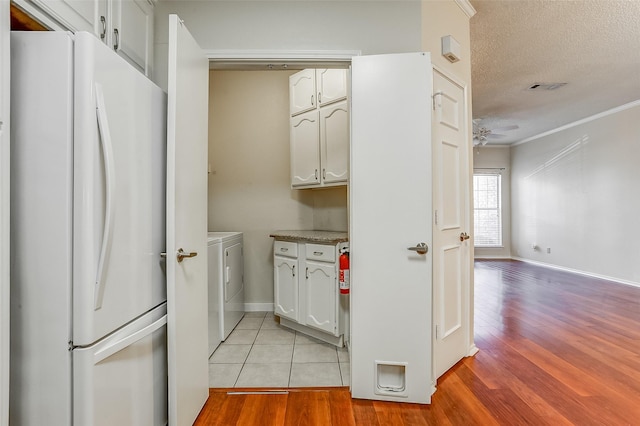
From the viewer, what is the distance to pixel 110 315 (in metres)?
1.15

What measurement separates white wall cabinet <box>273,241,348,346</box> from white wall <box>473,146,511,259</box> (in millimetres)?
5998

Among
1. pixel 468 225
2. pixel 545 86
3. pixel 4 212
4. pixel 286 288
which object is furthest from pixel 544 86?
pixel 4 212

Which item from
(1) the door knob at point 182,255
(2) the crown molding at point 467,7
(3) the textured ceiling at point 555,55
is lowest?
(1) the door knob at point 182,255

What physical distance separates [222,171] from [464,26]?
282 centimetres

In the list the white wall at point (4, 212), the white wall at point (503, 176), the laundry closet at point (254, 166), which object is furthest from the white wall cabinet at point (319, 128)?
the white wall at point (503, 176)

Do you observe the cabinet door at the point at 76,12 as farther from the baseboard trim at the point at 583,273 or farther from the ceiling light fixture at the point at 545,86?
the baseboard trim at the point at 583,273

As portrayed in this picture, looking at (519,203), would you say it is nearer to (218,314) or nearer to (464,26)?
(464,26)

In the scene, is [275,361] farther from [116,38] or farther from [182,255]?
[116,38]

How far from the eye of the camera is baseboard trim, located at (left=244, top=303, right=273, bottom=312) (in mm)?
3621

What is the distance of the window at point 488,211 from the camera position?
7418 millimetres

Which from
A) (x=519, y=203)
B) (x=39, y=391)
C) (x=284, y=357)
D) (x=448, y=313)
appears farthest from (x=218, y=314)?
(x=519, y=203)

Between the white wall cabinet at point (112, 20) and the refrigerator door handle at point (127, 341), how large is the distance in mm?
1199

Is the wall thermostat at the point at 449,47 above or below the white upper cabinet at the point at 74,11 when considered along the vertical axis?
above

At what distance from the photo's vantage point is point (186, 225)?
1.58 meters
